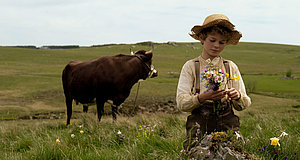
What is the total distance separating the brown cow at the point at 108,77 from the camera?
804 centimetres

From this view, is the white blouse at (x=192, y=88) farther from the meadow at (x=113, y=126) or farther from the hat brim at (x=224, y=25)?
the meadow at (x=113, y=126)

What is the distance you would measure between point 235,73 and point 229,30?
1.68ft

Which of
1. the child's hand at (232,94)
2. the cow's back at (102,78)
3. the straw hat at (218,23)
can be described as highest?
the straw hat at (218,23)

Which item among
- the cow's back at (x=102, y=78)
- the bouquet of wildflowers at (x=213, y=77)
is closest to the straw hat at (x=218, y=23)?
the bouquet of wildflowers at (x=213, y=77)

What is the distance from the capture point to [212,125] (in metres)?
3.37

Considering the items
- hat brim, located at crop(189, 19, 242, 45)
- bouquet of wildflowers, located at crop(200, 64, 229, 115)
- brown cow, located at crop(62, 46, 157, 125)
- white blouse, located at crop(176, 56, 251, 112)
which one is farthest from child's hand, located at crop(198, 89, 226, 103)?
brown cow, located at crop(62, 46, 157, 125)

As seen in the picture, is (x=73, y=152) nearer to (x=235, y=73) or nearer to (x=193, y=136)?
(x=193, y=136)

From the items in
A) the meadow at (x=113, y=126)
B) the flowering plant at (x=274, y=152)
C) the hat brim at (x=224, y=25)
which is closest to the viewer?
the hat brim at (x=224, y=25)

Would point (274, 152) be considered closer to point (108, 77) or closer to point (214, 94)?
point (214, 94)

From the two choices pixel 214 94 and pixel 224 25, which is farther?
pixel 224 25

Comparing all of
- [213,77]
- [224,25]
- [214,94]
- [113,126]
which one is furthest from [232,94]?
[113,126]

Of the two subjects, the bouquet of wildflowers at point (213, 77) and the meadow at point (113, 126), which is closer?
the bouquet of wildflowers at point (213, 77)

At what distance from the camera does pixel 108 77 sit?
800cm

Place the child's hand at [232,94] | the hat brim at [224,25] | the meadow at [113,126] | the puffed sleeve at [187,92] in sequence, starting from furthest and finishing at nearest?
the meadow at [113,126] → the hat brim at [224,25] → the puffed sleeve at [187,92] → the child's hand at [232,94]
